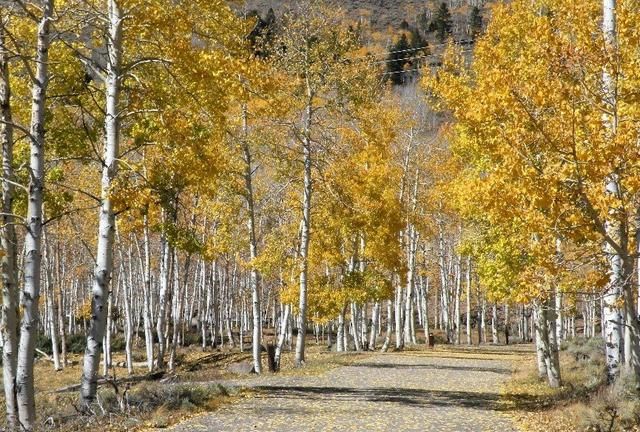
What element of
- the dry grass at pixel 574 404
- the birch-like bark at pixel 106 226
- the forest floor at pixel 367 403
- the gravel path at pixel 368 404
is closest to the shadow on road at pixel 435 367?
the forest floor at pixel 367 403

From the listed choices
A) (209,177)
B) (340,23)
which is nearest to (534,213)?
(209,177)

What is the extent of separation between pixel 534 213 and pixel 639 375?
384 centimetres

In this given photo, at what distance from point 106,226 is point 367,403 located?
21.7ft

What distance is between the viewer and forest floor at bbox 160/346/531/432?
424 inches

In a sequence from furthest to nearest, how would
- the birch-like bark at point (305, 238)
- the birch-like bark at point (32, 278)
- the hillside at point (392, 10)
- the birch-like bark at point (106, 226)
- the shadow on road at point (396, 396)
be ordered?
the hillside at point (392, 10) < the birch-like bark at point (305, 238) < the shadow on road at point (396, 396) < the birch-like bark at point (106, 226) < the birch-like bark at point (32, 278)

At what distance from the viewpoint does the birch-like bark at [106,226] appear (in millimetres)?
9984

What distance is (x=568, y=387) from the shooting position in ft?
47.6

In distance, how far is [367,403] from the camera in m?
13.3

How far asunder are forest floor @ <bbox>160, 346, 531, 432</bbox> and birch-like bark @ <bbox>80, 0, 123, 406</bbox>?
69.2 inches

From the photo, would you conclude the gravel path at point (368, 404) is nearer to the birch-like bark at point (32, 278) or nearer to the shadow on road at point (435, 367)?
the shadow on road at point (435, 367)

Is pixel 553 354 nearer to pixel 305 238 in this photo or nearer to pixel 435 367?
pixel 435 367

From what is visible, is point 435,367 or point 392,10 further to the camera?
point 392,10

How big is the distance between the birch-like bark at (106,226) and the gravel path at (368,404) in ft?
5.61

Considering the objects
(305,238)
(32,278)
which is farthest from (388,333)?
(32,278)
